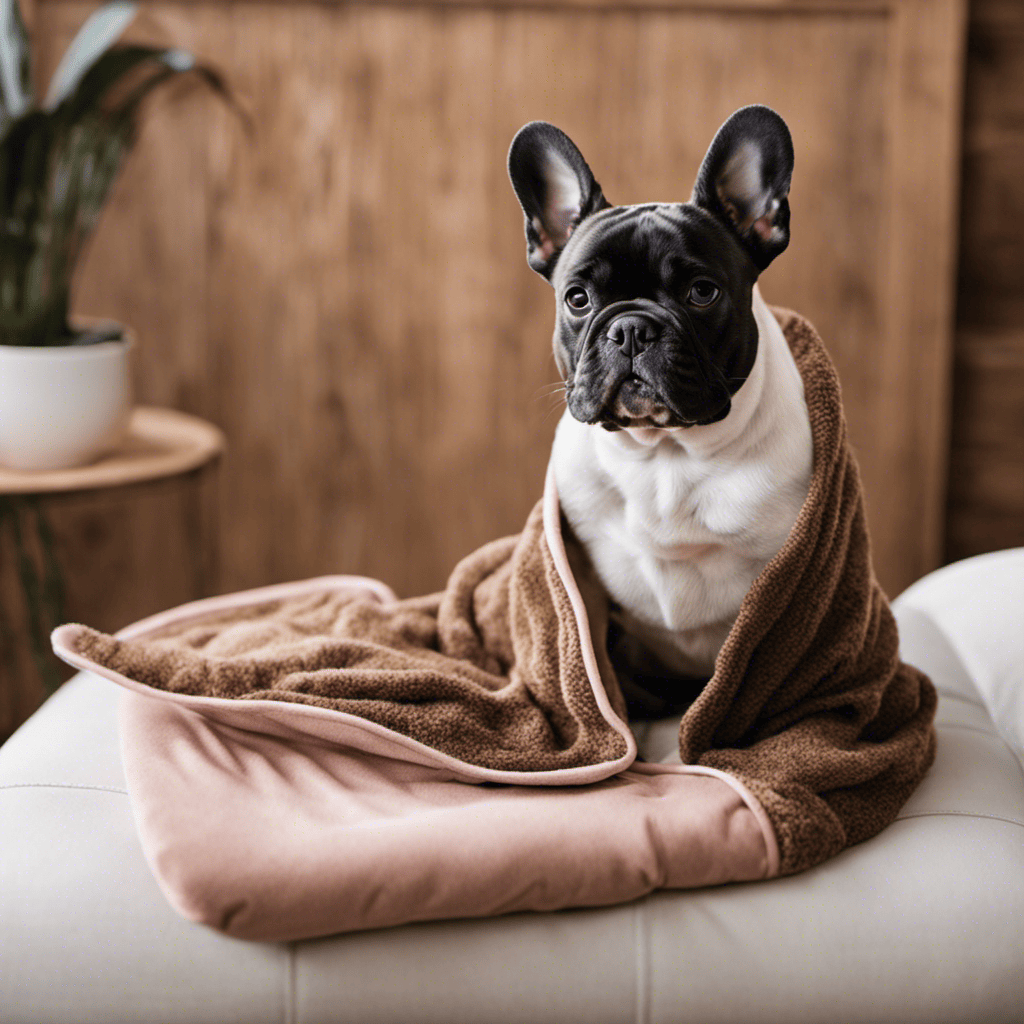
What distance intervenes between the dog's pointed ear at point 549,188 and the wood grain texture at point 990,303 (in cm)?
135

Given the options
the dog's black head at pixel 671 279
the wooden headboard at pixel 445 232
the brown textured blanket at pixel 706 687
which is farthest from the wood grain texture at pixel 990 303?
the dog's black head at pixel 671 279

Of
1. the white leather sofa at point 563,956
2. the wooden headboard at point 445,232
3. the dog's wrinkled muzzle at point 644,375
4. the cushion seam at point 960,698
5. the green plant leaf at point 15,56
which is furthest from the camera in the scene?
the wooden headboard at point 445,232

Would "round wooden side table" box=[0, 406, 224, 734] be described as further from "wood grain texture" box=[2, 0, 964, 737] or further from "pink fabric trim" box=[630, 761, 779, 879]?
"pink fabric trim" box=[630, 761, 779, 879]

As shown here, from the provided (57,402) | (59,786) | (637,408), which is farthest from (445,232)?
(59,786)

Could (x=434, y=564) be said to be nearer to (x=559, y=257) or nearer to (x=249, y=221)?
(x=249, y=221)

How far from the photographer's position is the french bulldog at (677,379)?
95cm

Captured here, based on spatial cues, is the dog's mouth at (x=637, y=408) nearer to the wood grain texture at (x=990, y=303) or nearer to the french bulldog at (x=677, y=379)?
the french bulldog at (x=677, y=379)

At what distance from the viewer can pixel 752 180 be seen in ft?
3.25

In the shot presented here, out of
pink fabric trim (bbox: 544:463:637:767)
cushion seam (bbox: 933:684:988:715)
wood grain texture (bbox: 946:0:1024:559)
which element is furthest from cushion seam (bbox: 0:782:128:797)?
wood grain texture (bbox: 946:0:1024:559)

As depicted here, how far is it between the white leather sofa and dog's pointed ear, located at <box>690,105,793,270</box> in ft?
1.78

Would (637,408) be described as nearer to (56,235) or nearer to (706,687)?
(706,687)

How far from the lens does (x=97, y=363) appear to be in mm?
1597

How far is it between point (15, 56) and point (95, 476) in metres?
0.59

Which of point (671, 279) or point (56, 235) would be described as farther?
point (56, 235)
